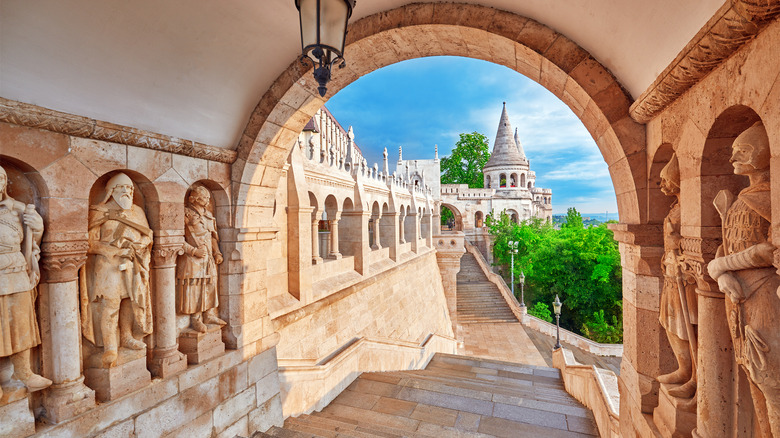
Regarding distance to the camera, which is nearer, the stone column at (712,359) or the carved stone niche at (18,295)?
the stone column at (712,359)

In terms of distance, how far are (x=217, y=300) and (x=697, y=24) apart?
13.9 feet

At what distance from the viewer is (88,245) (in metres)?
2.55

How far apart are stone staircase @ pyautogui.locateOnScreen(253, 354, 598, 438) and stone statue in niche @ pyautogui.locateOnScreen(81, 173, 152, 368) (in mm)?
1684

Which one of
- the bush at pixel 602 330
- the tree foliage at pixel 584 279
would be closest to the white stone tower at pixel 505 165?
the tree foliage at pixel 584 279

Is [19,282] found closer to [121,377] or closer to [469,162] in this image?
[121,377]

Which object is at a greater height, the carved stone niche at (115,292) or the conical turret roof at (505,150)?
the conical turret roof at (505,150)

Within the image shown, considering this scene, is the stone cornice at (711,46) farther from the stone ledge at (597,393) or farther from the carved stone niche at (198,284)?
the carved stone niche at (198,284)

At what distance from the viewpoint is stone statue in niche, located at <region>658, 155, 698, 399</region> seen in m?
2.23

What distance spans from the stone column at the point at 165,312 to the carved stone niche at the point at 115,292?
0.47 feet

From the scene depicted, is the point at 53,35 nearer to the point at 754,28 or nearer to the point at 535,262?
the point at 754,28

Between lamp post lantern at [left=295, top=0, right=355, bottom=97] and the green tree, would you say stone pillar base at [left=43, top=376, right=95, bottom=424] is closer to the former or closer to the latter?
lamp post lantern at [left=295, top=0, right=355, bottom=97]

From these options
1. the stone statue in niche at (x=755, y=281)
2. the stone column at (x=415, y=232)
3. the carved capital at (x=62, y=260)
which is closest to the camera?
the stone statue in niche at (x=755, y=281)

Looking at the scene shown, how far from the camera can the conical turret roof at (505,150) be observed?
3662 cm

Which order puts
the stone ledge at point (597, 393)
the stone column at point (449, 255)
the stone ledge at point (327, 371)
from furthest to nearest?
the stone column at point (449, 255)
the stone ledge at point (327, 371)
the stone ledge at point (597, 393)
